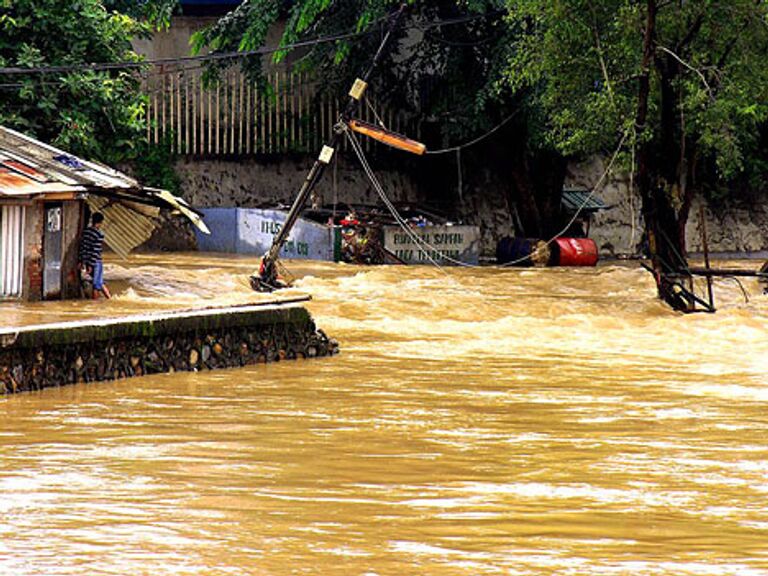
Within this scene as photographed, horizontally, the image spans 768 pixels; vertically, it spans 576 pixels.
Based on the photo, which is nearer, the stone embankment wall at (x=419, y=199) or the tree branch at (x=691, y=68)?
the tree branch at (x=691, y=68)

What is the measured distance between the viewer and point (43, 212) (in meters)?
18.7

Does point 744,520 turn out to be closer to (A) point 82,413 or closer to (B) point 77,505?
(B) point 77,505

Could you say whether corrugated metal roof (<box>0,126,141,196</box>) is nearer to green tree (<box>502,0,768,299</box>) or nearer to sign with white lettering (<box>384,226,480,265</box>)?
green tree (<box>502,0,768,299</box>)

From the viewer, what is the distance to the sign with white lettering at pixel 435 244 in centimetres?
2758

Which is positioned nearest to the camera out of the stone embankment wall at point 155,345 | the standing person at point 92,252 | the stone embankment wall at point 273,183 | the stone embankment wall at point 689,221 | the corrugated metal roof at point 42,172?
the stone embankment wall at point 155,345

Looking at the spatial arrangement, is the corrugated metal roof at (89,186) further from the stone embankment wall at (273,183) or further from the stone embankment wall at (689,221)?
the stone embankment wall at (689,221)

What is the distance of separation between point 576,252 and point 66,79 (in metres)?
11.2

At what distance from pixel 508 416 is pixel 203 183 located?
20.0 meters

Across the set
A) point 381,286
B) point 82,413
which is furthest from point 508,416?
point 381,286

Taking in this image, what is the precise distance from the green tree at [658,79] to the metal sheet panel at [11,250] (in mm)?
6897

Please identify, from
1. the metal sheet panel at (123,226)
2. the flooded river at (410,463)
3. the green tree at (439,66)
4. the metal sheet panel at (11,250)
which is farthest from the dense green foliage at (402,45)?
the flooded river at (410,463)

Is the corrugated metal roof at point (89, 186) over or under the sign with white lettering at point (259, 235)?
over

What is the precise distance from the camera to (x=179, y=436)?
10016mm

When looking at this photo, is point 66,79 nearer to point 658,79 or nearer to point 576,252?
point 658,79
